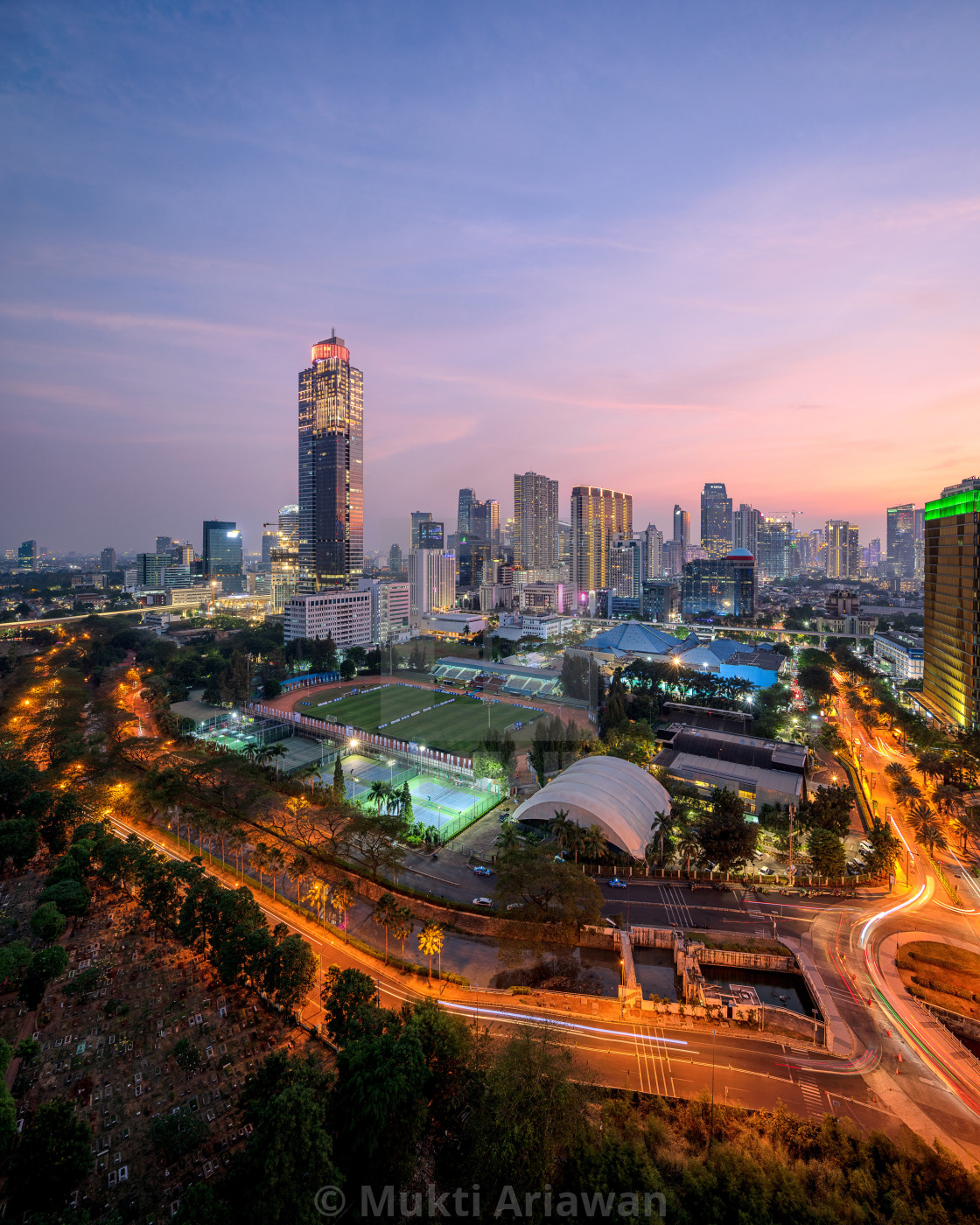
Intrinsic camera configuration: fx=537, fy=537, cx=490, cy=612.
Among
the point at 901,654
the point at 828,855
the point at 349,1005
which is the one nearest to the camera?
the point at 349,1005

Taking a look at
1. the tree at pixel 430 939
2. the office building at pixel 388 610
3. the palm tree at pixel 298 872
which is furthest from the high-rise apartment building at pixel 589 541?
the tree at pixel 430 939

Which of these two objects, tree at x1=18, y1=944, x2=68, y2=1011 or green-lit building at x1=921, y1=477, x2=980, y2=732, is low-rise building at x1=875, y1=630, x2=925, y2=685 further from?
tree at x1=18, y1=944, x2=68, y2=1011

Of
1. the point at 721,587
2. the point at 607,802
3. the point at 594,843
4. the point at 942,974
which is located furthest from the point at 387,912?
the point at 721,587

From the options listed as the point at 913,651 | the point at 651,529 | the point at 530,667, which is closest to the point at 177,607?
the point at 530,667

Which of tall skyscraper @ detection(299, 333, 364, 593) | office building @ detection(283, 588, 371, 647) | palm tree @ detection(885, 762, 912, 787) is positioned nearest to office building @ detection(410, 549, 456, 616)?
tall skyscraper @ detection(299, 333, 364, 593)

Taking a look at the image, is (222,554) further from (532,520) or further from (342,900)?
(342,900)

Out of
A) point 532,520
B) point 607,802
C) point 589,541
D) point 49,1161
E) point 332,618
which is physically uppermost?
point 532,520
